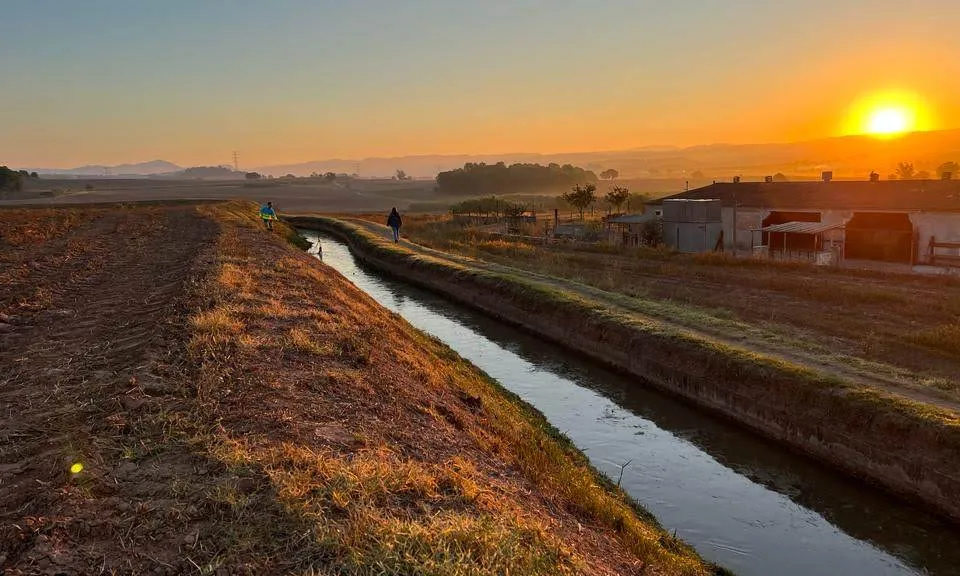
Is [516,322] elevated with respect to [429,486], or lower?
lower

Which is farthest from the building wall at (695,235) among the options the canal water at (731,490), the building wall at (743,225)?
the canal water at (731,490)

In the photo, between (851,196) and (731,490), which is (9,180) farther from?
(731,490)

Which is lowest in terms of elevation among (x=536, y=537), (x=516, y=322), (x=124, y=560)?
(x=516, y=322)

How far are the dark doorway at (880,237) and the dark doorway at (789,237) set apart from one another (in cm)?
227

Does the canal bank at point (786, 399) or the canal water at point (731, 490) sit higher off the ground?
the canal bank at point (786, 399)

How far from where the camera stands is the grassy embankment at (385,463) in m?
5.28

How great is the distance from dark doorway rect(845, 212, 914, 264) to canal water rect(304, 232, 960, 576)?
26467 millimetres

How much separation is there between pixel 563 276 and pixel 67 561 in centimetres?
2735

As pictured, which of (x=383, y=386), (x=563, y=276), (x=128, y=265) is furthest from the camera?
(x=563, y=276)

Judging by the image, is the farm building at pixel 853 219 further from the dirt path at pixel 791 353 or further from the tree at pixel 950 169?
the dirt path at pixel 791 353

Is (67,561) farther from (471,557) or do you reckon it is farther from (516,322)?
(516,322)

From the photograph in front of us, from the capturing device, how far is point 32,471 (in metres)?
6.48

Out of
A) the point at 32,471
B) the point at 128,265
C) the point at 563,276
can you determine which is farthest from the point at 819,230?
the point at 32,471

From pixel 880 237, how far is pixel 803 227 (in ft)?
13.8
